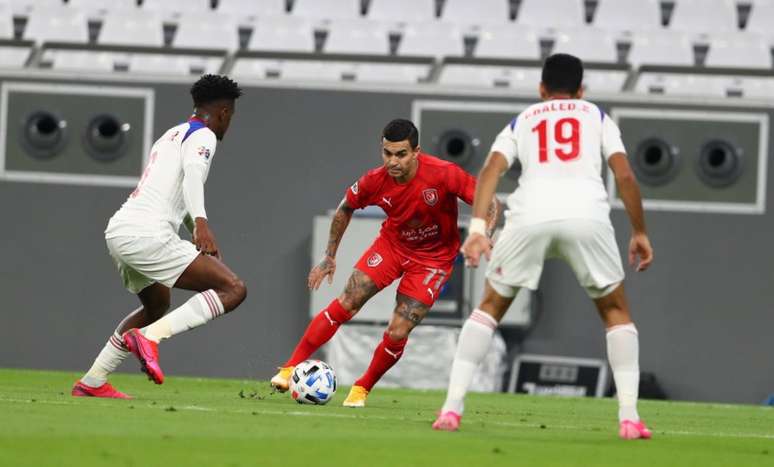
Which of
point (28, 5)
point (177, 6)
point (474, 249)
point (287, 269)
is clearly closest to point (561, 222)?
point (474, 249)

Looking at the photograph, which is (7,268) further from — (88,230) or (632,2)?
(632,2)

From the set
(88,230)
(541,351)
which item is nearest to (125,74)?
(88,230)

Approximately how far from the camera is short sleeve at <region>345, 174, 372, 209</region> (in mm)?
9977

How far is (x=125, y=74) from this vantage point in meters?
15.8

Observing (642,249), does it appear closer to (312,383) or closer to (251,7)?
(312,383)

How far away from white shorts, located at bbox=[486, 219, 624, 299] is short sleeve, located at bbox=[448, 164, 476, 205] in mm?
2670

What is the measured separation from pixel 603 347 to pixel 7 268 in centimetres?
635

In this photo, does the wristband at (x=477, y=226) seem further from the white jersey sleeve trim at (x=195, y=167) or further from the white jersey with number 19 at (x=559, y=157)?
the white jersey sleeve trim at (x=195, y=167)

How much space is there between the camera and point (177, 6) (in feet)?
58.2

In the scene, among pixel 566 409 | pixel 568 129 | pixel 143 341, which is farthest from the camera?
pixel 566 409

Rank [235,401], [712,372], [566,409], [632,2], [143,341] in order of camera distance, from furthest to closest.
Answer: [632,2], [712,372], [566,409], [235,401], [143,341]

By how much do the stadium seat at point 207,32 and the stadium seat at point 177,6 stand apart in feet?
0.89

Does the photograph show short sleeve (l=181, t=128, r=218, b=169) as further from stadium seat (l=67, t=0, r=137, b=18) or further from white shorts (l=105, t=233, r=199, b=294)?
stadium seat (l=67, t=0, r=137, b=18)

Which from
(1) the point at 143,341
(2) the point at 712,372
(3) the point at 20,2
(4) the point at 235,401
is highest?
(3) the point at 20,2
